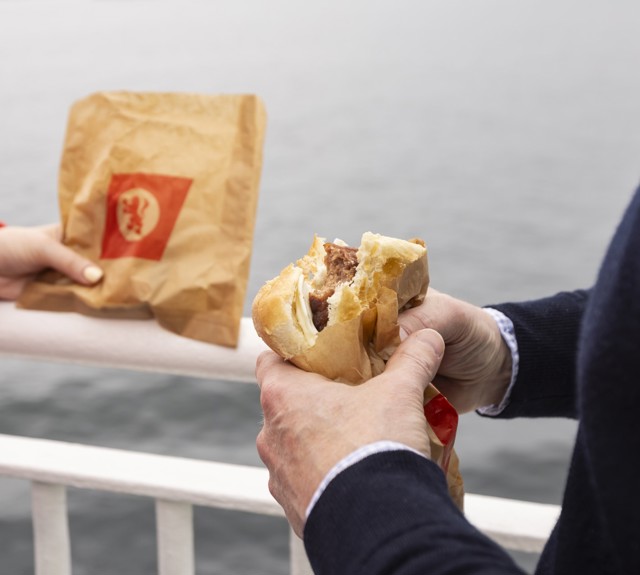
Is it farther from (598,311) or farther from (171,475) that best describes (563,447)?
(598,311)

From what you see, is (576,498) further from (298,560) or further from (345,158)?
(345,158)

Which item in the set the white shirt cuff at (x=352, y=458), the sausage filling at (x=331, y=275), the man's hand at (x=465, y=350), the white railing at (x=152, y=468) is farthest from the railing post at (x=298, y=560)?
the white shirt cuff at (x=352, y=458)

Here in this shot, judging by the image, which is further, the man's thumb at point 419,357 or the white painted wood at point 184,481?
the white painted wood at point 184,481

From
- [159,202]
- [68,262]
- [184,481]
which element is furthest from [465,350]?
[68,262]

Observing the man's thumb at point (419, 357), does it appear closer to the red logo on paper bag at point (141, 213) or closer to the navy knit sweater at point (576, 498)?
the navy knit sweater at point (576, 498)

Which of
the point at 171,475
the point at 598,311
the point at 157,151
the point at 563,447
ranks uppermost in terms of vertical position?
the point at 598,311

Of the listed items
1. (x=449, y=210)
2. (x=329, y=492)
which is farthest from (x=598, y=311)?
(x=449, y=210)
